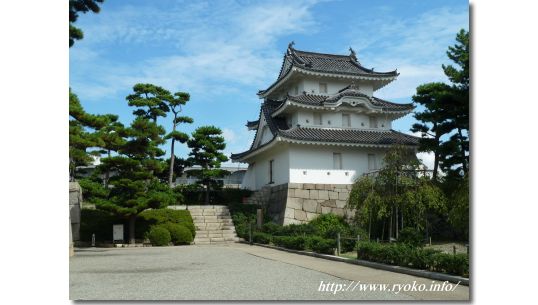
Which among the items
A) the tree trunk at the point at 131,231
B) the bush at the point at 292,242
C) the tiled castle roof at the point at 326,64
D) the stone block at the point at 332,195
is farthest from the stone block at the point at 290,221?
the tiled castle roof at the point at 326,64

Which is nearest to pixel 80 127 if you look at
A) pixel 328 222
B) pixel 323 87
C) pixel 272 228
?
pixel 272 228

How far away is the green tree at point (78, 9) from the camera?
805cm

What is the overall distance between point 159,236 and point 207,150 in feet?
21.9

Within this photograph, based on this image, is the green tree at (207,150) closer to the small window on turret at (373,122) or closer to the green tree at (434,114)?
the small window on turret at (373,122)

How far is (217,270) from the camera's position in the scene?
7680mm

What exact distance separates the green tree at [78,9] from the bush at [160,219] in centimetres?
755

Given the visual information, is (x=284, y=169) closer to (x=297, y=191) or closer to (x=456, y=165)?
(x=297, y=191)

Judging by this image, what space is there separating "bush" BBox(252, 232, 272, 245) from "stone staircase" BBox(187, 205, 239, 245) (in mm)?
1198

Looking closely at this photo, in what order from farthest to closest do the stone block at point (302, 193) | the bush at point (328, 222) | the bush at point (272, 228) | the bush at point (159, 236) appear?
1. the stone block at point (302, 193)
2. the bush at point (328, 222)
3. the bush at point (159, 236)
4. the bush at point (272, 228)

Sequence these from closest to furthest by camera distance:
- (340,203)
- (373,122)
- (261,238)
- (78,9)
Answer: (78,9), (261,238), (340,203), (373,122)

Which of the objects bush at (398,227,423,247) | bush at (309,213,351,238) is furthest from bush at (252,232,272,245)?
bush at (398,227,423,247)

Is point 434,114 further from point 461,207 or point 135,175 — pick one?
point 135,175

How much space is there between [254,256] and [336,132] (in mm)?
7342

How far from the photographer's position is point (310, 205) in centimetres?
1558
